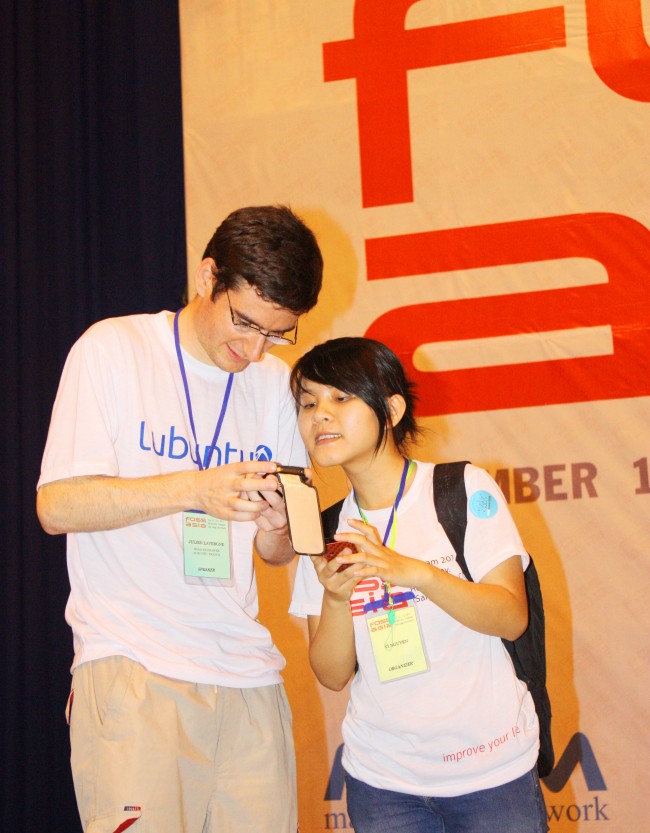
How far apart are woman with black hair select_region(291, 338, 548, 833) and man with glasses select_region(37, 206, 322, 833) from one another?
15cm

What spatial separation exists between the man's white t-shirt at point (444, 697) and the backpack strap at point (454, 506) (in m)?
0.01

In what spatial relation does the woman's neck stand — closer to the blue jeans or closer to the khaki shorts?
the khaki shorts

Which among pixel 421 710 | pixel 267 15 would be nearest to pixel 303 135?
pixel 267 15

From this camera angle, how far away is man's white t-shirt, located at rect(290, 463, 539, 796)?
1.76 m

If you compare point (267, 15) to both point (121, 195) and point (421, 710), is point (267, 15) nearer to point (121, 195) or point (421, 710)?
point (121, 195)

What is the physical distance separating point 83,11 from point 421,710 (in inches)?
127

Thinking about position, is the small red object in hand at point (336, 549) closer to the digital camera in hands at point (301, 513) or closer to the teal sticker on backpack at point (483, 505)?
the digital camera in hands at point (301, 513)

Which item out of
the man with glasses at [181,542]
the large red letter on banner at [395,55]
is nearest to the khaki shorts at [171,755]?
the man with glasses at [181,542]

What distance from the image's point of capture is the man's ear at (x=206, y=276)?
78.3 inches

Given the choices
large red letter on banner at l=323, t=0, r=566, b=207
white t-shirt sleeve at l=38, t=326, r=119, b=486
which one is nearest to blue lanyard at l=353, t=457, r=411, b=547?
white t-shirt sleeve at l=38, t=326, r=119, b=486

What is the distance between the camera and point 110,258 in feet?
12.1

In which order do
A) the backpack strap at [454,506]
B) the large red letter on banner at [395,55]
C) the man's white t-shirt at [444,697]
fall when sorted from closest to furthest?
the man's white t-shirt at [444,697] → the backpack strap at [454,506] → the large red letter on banner at [395,55]

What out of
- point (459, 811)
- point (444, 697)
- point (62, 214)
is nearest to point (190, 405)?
point (444, 697)

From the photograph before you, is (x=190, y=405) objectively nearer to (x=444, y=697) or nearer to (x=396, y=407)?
(x=396, y=407)
